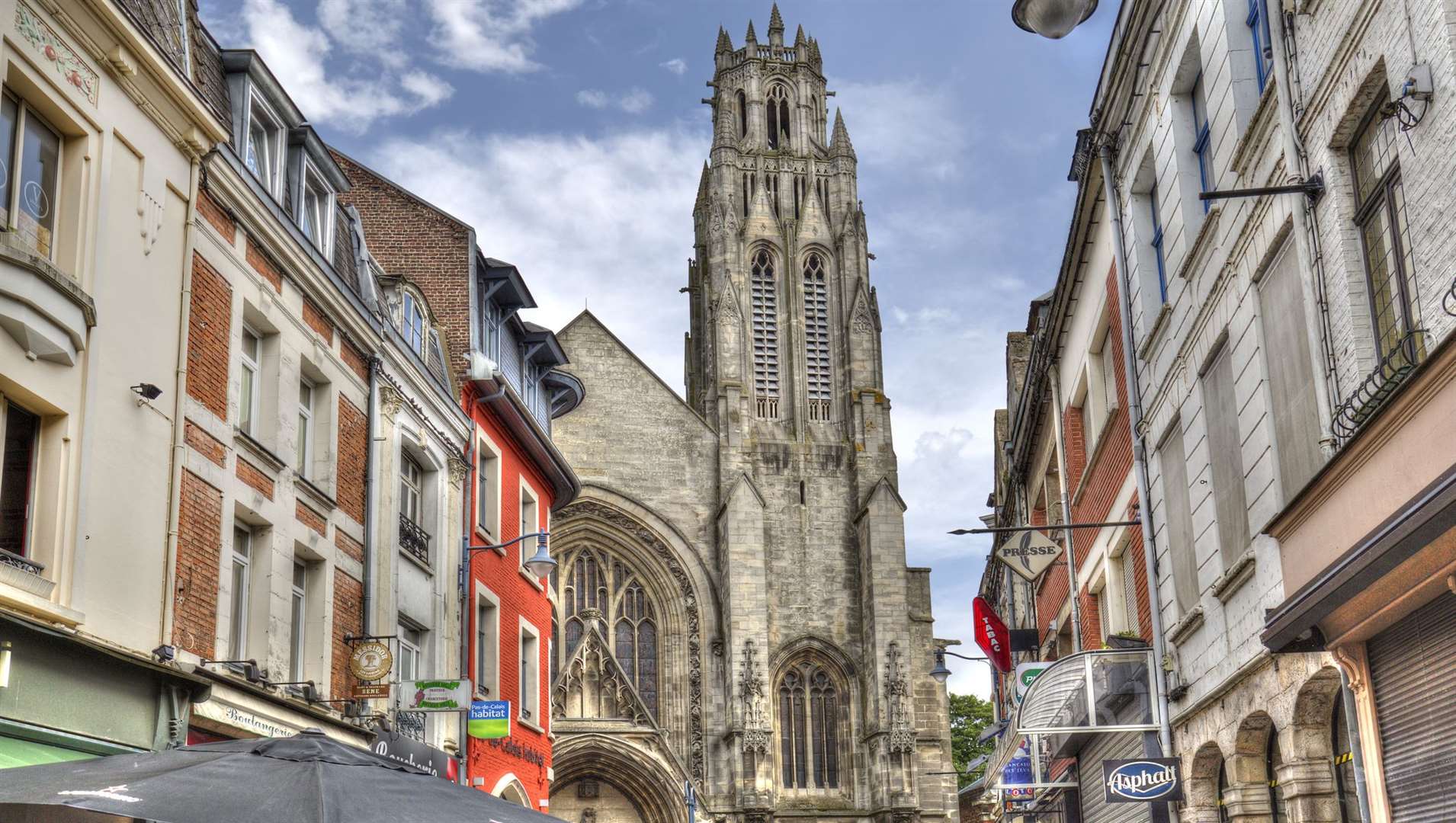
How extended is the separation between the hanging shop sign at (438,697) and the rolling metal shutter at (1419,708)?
10856mm

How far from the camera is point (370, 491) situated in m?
18.7

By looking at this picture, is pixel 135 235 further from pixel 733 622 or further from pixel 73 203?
pixel 733 622

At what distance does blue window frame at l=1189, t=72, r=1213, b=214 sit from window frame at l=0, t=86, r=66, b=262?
8.87 meters

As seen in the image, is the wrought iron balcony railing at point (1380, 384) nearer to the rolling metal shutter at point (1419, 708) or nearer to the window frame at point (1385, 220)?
the window frame at point (1385, 220)

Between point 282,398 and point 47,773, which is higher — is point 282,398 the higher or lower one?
the higher one

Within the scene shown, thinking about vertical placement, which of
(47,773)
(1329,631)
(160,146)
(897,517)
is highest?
(897,517)

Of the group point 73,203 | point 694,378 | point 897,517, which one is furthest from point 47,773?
point 694,378

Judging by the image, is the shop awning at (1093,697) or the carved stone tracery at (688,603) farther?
the carved stone tracery at (688,603)

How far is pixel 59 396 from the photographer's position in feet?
37.5

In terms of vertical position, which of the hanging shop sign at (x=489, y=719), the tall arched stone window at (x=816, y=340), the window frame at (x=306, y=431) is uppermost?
the tall arched stone window at (x=816, y=340)

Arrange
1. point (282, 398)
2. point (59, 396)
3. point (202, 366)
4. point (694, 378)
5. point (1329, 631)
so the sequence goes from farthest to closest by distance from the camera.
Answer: point (694, 378) < point (282, 398) < point (202, 366) < point (59, 396) < point (1329, 631)

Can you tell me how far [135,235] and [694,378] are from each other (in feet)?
139

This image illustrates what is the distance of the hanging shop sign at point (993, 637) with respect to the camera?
24.5m

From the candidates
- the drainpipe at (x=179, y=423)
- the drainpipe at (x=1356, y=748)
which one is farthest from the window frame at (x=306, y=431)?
the drainpipe at (x=1356, y=748)
